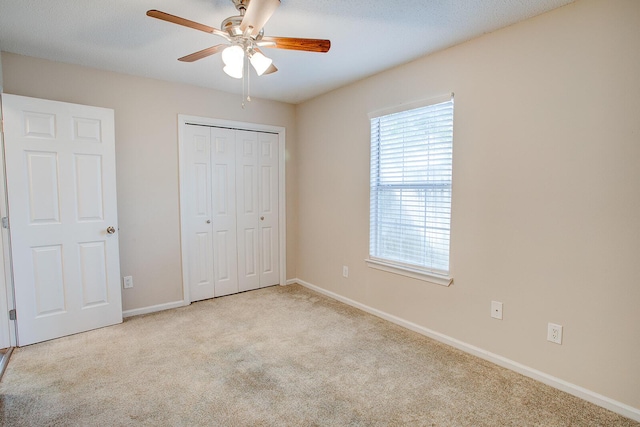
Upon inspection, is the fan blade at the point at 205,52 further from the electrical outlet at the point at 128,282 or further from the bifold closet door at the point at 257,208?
the electrical outlet at the point at 128,282

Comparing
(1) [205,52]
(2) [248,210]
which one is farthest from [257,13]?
(2) [248,210]

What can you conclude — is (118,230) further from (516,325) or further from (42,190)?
(516,325)

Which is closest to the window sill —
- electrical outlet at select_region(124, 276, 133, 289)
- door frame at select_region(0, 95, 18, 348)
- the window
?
the window

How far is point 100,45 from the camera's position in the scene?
2.52 metres

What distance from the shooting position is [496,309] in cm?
234

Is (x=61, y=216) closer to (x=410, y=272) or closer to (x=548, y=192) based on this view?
(x=410, y=272)

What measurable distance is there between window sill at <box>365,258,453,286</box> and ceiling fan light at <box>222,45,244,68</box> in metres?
2.13

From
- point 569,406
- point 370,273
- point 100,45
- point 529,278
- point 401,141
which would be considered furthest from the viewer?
point 370,273

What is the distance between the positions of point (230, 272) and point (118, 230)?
4.25 ft

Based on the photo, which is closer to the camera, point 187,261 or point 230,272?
point 187,261

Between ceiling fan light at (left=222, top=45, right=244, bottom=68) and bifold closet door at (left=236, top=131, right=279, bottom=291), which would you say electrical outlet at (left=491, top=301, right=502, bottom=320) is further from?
bifold closet door at (left=236, top=131, right=279, bottom=291)

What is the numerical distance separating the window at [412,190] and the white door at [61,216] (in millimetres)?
2467

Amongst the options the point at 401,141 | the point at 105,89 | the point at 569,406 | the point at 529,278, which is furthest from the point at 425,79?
the point at 105,89

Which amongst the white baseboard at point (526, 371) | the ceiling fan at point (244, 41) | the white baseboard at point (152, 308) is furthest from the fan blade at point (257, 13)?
the white baseboard at point (152, 308)
